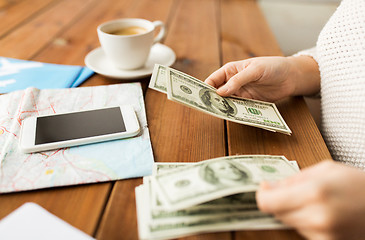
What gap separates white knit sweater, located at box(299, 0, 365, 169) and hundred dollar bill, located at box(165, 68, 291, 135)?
5.1 inches

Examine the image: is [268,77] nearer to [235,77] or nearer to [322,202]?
[235,77]

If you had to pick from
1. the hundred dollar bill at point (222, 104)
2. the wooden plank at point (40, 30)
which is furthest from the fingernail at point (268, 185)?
the wooden plank at point (40, 30)

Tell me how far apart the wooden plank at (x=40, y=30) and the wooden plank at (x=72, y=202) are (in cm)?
61

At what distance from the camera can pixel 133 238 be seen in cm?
42

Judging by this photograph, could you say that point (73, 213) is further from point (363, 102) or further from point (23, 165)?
point (363, 102)

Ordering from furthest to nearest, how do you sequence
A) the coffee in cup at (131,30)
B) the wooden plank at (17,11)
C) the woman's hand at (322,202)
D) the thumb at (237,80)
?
1. the wooden plank at (17,11)
2. the coffee in cup at (131,30)
3. the thumb at (237,80)
4. the woman's hand at (322,202)

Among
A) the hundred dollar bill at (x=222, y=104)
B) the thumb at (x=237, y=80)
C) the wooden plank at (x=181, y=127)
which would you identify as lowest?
the wooden plank at (x=181, y=127)

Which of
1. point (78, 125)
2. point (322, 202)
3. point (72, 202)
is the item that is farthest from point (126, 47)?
point (322, 202)

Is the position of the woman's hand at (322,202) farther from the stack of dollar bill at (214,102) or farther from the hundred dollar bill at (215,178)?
the stack of dollar bill at (214,102)

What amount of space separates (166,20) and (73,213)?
3.38ft

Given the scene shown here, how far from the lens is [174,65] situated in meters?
0.95

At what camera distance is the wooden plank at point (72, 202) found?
1.48 feet

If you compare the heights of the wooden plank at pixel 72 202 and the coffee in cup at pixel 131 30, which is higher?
the coffee in cup at pixel 131 30

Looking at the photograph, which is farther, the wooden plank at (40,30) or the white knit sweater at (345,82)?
the wooden plank at (40,30)
